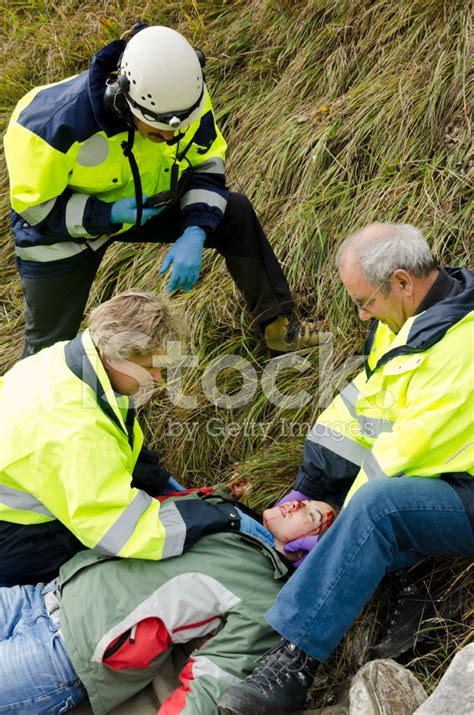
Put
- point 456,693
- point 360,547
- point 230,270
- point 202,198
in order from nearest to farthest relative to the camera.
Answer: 1. point 456,693
2. point 360,547
3. point 202,198
4. point 230,270

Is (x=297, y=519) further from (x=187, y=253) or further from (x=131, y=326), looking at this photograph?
(x=187, y=253)

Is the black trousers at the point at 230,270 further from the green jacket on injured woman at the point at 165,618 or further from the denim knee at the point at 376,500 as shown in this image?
the denim knee at the point at 376,500

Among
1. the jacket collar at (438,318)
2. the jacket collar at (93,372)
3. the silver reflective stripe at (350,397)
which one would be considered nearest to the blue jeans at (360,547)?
the jacket collar at (438,318)

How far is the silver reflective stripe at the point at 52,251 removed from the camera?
12.0ft

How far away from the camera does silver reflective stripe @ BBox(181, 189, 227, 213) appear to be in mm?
3748

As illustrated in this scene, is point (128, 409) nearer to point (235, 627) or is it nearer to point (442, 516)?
point (235, 627)

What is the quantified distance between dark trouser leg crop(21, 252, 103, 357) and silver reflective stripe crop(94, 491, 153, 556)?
1.33 metres

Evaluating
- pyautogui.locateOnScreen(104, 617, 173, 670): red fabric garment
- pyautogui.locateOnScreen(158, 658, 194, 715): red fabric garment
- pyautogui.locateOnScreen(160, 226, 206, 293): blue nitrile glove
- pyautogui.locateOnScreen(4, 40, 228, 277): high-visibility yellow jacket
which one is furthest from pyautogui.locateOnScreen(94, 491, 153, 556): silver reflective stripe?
pyautogui.locateOnScreen(4, 40, 228, 277): high-visibility yellow jacket

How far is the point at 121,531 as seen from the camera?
2.81m

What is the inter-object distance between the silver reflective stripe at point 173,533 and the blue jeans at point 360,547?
0.45m

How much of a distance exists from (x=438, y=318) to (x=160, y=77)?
1447 millimetres

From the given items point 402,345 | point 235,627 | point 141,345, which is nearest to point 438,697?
point 235,627

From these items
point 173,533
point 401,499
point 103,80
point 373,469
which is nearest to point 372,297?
point 373,469

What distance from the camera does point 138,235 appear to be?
152 inches
